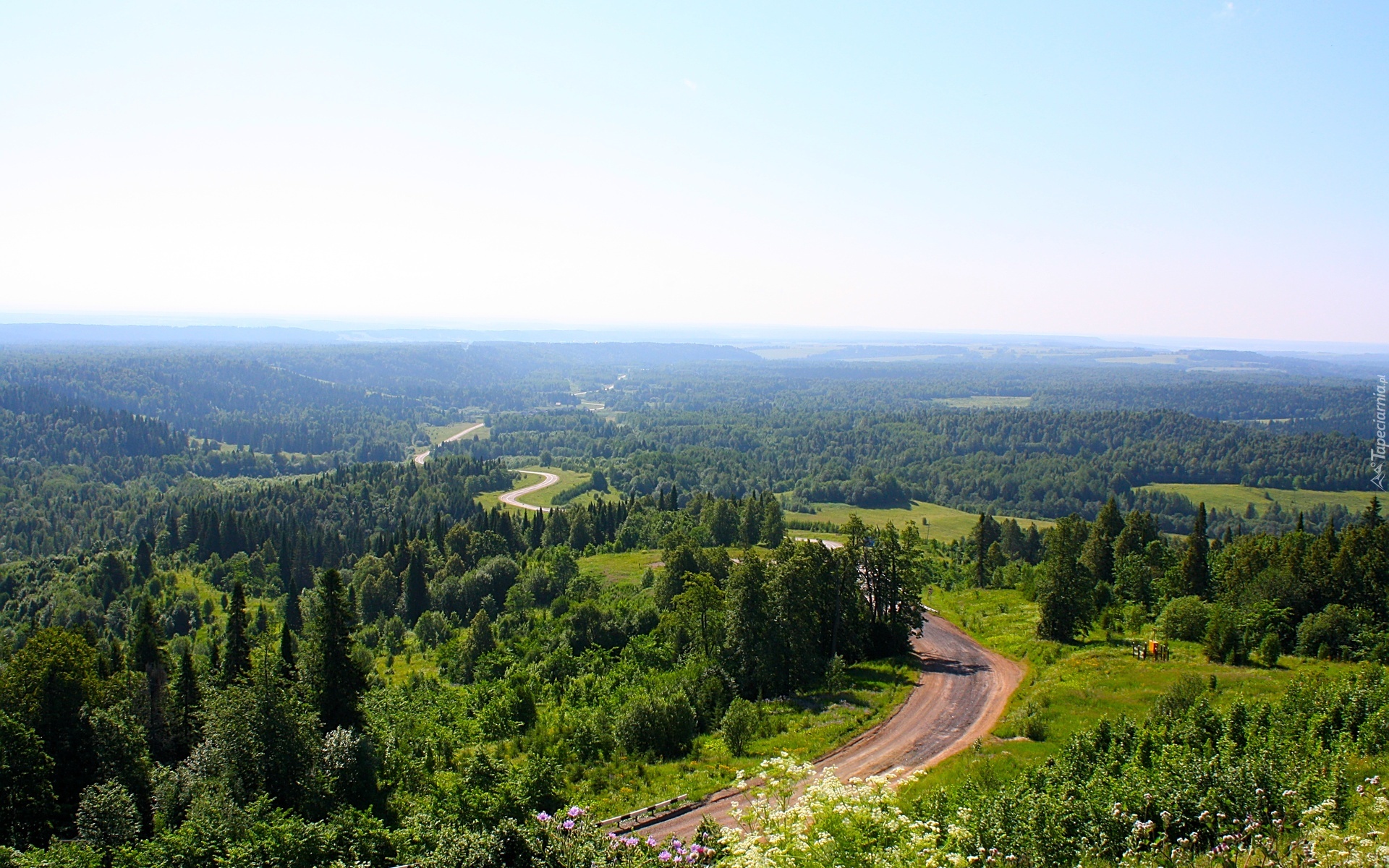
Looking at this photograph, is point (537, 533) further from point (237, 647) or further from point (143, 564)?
point (237, 647)

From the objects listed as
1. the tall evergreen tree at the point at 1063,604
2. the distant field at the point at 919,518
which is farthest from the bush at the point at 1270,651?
the distant field at the point at 919,518

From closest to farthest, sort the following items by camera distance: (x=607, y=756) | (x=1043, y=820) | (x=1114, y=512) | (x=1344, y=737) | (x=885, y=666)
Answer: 1. (x=1043, y=820)
2. (x=1344, y=737)
3. (x=607, y=756)
4. (x=885, y=666)
5. (x=1114, y=512)

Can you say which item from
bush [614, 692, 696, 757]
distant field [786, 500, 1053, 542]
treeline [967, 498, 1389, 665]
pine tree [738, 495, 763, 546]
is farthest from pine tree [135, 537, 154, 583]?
treeline [967, 498, 1389, 665]

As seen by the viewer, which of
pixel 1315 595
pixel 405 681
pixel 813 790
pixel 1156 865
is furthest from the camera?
pixel 405 681

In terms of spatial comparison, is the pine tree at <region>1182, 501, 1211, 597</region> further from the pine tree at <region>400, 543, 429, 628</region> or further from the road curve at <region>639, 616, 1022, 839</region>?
the pine tree at <region>400, 543, 429, 628</region>

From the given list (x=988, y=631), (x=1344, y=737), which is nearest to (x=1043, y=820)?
(x=1344, y=737)

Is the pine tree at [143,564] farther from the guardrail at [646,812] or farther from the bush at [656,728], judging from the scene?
the guardrail at [646,812]

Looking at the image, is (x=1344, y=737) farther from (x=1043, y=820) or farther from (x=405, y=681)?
(x=405, y=681)
